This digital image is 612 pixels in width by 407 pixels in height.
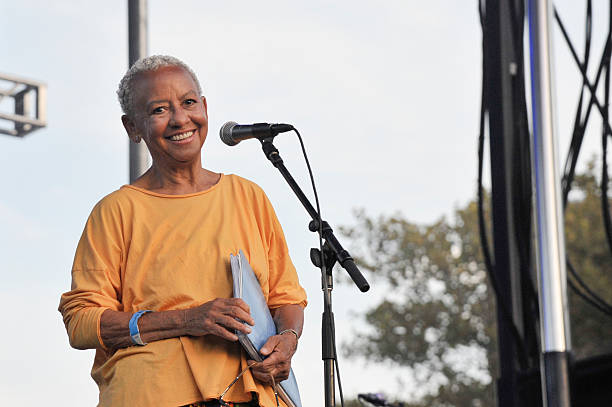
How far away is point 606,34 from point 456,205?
12554mm

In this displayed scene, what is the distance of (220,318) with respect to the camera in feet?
5.60

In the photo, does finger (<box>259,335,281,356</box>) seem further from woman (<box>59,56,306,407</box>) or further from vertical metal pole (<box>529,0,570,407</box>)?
vertical metal pole (<box>529,0,570,407</box>)

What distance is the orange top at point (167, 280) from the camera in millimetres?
1737

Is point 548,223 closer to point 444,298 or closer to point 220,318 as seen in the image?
point 220,318

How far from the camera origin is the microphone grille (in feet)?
6.75

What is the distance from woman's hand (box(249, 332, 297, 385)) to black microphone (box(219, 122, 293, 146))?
47cm

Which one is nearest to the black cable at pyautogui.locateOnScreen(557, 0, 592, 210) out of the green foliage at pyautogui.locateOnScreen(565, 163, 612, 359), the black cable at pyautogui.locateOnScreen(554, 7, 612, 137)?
the black cable at pyautogui.locateOnScreen(554, 7, 612, 137)

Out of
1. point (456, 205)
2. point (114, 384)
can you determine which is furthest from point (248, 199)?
point (456, 205)

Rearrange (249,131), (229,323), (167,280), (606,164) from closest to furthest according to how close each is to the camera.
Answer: (229,323) < (167,280) < (249,131) < (606,164)

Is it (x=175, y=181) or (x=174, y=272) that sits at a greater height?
(x=175, y=181)

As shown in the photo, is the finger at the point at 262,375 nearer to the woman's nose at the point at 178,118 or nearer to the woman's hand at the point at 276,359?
the woman's hand at the point at 276,359

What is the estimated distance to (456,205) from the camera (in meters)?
14.8

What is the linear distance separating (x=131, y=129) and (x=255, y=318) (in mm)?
514

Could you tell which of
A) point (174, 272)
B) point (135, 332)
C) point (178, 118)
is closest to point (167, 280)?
point (174, 272)
